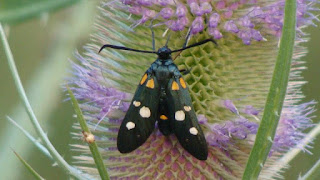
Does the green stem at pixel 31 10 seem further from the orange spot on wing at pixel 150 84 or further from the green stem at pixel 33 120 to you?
the orange spot on wing at pixel 150 84

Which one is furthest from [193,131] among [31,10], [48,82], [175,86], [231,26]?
[48,82]

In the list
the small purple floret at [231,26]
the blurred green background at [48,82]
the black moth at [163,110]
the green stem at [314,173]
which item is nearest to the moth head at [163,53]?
the black moth at [163,110]

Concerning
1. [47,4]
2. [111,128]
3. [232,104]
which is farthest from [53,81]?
[232,104]

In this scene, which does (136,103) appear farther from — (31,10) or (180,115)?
(31,10)

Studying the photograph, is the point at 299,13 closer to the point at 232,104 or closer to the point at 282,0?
the point at 282,0

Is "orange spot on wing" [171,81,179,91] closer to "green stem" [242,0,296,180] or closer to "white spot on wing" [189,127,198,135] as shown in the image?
"white spot on wing" [189,127,198,135]
